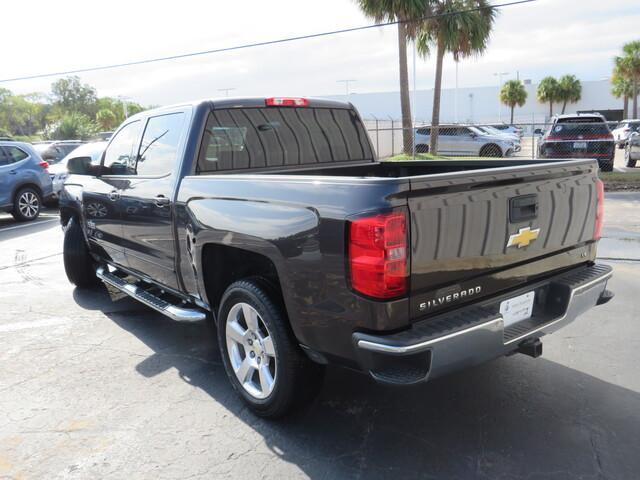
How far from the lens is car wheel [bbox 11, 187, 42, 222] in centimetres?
1160

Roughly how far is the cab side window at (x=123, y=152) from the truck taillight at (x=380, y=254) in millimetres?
2801

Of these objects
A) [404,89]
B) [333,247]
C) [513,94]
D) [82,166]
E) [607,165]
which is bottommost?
[607,165]

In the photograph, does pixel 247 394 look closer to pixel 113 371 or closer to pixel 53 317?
pixel 113 371

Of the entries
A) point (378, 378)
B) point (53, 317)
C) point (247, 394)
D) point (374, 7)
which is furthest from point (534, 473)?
point (374, 7)

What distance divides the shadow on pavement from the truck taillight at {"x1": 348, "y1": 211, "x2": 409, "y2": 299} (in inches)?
38.9

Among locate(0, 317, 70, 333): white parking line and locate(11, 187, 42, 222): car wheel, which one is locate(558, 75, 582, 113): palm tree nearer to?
locate(11, 187, 42, 222): car wheel

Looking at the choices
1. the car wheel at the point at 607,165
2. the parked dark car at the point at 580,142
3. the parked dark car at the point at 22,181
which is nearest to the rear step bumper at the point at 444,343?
the parked dark car at the point at 22,181

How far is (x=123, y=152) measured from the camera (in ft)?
16.6

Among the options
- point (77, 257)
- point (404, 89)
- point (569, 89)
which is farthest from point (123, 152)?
point (569, 89)

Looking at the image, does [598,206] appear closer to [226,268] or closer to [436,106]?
[226,268]

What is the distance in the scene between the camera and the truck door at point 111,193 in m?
4.86

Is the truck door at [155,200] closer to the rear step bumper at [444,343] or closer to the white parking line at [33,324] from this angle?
the white parking line at [33,324]

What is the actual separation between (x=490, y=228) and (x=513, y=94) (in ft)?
194

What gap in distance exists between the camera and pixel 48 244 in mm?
9320
